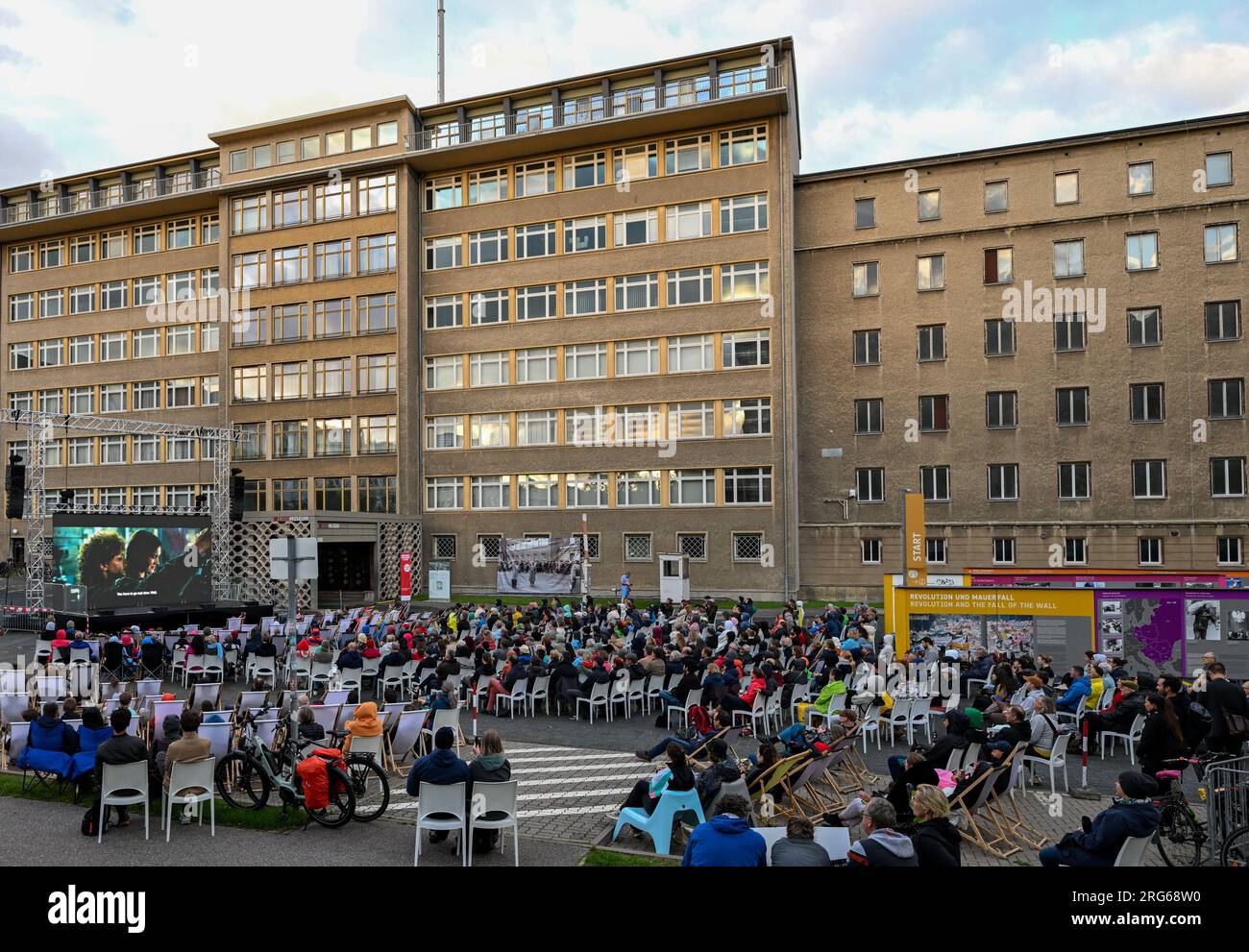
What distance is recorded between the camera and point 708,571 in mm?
37969

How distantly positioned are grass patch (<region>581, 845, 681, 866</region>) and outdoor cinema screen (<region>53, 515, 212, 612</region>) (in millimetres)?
25181

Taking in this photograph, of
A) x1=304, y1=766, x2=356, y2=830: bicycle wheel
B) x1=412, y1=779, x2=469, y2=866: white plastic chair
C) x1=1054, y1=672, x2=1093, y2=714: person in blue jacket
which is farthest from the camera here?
x1=1054, y1=672, x2=1093, y2=714: person in blue jacket

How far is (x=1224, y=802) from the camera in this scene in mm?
8305

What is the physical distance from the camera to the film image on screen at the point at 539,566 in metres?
39.7

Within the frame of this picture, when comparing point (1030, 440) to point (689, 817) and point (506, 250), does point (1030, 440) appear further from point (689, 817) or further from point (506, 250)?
point (689, 817)

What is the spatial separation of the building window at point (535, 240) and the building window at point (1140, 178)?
25.3 meters

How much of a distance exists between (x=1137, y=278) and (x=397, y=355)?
33.7m

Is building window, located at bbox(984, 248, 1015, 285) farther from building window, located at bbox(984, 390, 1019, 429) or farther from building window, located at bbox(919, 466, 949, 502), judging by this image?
building window, located at bbox(919, 466, 949, 502)

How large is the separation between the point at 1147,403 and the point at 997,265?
8381 millimetres

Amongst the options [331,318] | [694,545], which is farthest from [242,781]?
[331,318]

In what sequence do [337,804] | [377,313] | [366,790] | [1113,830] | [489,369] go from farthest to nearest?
[377,313], [489,369], [366,790], [337,804], [1113,830]

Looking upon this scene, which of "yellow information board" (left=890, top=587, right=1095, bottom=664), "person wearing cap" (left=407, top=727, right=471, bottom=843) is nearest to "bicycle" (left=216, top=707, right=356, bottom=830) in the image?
"person wearing cap" (left=407, top=727, right=471, bottom=843)

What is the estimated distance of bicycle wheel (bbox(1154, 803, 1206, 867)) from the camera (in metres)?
8.38

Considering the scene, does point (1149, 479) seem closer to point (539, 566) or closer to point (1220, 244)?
point (1220, 244)
